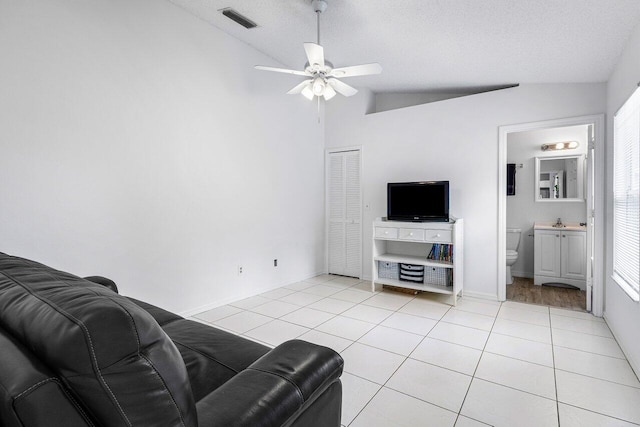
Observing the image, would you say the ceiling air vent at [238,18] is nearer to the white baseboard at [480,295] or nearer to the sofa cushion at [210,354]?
the sofa cushion at [210,354]

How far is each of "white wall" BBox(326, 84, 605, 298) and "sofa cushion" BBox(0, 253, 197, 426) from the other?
13.5 ft

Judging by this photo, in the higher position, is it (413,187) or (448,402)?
(413,187)

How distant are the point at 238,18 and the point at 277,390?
3495 mm

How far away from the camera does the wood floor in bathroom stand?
Answer: 13.1 ft

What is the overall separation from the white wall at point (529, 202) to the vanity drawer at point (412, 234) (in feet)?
7.11

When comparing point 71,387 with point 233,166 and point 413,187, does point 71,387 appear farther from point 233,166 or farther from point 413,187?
point 413,187

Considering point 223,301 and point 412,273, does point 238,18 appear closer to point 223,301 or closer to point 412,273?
point 223,301

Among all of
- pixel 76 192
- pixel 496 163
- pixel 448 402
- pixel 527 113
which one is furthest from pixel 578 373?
pixel 76 192

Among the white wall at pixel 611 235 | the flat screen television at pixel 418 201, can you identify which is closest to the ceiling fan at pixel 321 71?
the flat screen television at pixel 418 201

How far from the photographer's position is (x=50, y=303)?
772 millimetres

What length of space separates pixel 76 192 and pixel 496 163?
432 centimetres

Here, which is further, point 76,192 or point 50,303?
point 76,192

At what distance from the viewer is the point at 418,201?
14.1 feet

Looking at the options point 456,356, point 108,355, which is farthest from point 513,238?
point 108,355
